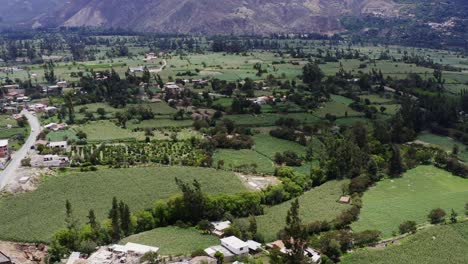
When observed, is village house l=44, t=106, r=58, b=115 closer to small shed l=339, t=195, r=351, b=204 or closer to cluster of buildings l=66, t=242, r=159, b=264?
cluster of buildings l=66, t=242, r=159, b=264

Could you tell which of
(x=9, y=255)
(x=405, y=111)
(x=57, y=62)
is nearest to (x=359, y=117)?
(x=405, y=111)

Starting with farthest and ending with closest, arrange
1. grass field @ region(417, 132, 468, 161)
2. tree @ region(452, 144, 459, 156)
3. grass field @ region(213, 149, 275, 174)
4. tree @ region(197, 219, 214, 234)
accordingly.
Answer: grass field @ region(417, 132, 468, 161) → tree @ region(452, 144, 459, 156) → grass field @ region(213, 149, 275, 174) → tree @ region(197, 219, 214, 234)

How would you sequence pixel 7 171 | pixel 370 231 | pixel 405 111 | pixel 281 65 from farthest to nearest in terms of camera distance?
pixel 281 65 → pixel 405 111 → pixel 7 171 → pixel 370 231

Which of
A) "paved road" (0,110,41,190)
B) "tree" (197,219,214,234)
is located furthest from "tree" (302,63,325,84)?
"tree" (197,219,214,234)

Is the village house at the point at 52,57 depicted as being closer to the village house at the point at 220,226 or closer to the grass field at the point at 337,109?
the grass field at the point at 337,109

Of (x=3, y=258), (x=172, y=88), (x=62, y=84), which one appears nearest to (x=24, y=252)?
(x=3, y=258)

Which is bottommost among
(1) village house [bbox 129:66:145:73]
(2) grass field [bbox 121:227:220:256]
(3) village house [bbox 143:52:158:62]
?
(2) grass field [bbox 121:227:220:256]

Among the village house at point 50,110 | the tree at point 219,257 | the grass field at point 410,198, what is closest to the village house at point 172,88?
the village house at point 50,110

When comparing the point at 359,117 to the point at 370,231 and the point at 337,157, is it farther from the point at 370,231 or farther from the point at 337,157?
the point at 370,231
